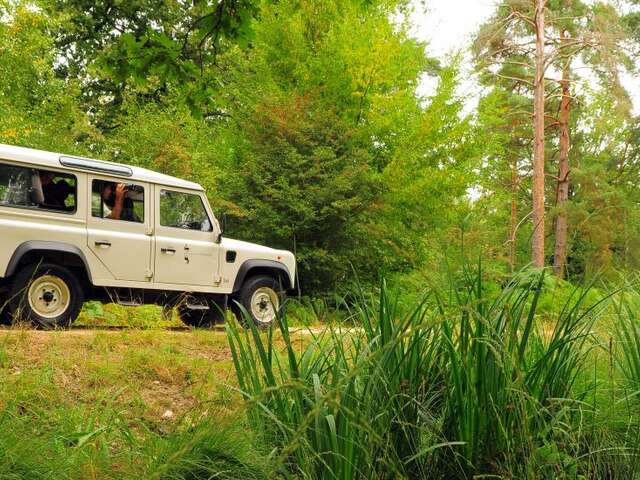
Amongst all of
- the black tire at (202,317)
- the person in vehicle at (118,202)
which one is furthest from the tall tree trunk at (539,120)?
the person in vehicle at (118,202)

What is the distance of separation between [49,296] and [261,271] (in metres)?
3.09

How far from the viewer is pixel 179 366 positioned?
592cm

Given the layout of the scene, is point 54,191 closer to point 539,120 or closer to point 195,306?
point 195,306

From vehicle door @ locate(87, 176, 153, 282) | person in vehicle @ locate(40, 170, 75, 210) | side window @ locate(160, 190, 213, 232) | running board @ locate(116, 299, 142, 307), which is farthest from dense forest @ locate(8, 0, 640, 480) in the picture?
person in vehicle @ locate(40, 170, 75, 210)

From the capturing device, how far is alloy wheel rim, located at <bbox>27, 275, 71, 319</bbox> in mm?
7672

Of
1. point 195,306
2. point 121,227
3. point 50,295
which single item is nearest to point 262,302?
point 195,306

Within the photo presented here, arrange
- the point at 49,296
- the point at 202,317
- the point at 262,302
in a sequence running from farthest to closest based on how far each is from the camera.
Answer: the point at 262,302 < the point at 202,317 < the point at 49,296

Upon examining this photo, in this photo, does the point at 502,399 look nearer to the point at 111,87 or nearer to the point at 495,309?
the point at 495,309

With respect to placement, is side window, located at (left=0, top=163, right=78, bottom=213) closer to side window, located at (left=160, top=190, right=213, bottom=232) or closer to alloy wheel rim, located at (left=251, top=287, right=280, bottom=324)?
side window, located at (left=160, top=190, right=213, bottom=232)

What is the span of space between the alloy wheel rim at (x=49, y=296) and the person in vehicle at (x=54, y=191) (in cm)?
87

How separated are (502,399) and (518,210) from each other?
31544 millimetres

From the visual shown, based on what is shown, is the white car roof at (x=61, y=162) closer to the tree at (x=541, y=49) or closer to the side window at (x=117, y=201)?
the side window at (x=117, y=201)

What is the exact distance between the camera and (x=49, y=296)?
7789 mm

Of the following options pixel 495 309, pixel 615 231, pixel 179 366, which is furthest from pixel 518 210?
pixel 495 309
